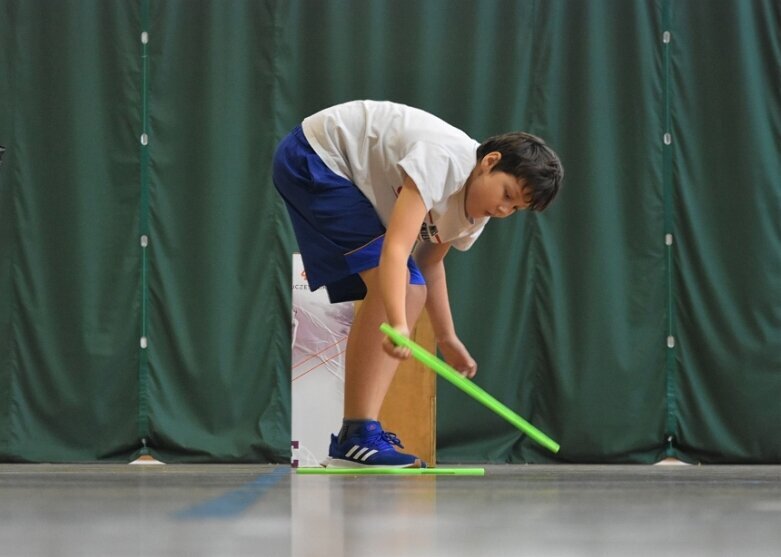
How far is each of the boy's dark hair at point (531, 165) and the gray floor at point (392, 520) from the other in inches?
24.3

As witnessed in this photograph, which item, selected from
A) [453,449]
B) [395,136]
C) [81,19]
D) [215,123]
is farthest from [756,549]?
[81,19]

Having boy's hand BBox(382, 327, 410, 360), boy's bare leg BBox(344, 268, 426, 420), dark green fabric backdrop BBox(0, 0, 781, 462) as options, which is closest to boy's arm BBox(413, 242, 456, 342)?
boy's bare leg BBox(344, 268, 426, 420)

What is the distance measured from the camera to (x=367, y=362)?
2.07 metres

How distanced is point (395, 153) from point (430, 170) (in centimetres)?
16

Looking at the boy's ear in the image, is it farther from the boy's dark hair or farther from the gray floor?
the gray floor

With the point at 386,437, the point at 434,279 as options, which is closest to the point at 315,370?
the point at 434,279

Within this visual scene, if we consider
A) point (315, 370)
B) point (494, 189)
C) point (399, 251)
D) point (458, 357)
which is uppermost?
point (494, 189)

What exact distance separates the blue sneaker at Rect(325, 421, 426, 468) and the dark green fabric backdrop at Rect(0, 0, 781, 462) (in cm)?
205

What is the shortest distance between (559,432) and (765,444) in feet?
2.61

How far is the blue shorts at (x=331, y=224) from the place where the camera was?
6.91ft

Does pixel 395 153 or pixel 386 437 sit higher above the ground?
pixel 395 153

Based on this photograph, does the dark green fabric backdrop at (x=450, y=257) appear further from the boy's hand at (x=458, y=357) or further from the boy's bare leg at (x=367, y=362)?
the boy's bare leg at (x=367, y=362)

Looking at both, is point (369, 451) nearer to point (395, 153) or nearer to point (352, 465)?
point (352, 465)

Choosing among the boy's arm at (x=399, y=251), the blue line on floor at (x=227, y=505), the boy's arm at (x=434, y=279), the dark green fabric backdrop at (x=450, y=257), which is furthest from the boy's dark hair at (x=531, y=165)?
the dark green fabric backdrop at (x=450, y=257)
